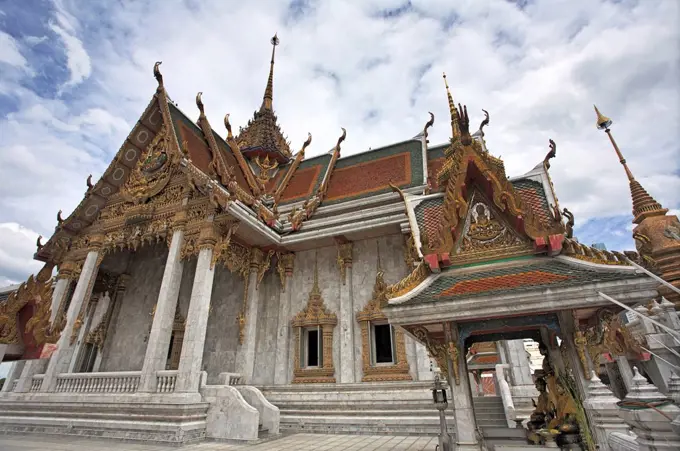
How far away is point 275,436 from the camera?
754 cm

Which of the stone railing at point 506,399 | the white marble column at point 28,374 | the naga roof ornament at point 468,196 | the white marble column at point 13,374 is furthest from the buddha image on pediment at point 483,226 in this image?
the white marble column at point 13,374

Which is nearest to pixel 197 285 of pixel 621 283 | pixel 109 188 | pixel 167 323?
pixel 167 323

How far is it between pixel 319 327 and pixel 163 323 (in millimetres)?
3948

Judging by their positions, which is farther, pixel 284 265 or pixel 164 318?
pixel 284 265

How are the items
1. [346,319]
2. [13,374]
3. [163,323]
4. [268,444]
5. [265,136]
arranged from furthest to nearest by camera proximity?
1. [265,136]
2. [13,374]
3. [346,319]
4. [163,323]
5. [268,444]

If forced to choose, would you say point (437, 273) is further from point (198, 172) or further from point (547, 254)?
point (198, 172)

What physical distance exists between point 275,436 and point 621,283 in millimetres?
7000

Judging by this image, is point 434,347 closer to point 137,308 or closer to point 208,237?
point 208,237

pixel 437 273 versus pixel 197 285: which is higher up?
pixel 197 285

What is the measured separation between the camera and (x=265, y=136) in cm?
1741

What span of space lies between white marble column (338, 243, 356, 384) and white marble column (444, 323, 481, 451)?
5.48m

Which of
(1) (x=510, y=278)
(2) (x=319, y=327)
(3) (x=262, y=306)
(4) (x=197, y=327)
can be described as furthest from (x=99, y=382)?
(1) (x=510, y=278)

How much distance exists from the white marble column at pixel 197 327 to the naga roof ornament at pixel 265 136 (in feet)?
28.4

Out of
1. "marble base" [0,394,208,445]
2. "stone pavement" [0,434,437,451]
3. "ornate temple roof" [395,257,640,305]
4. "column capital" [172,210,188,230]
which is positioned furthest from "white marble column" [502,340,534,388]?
"column capital" [172,210,188,230]
